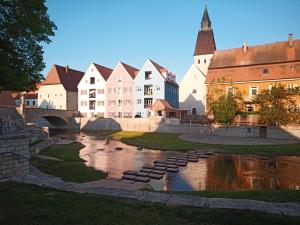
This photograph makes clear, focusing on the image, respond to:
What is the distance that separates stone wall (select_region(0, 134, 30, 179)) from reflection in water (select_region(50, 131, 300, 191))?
6563 mm

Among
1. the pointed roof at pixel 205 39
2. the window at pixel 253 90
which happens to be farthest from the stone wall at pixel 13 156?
the pointed roof at pixel 205 39

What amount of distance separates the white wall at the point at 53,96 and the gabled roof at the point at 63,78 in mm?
1207

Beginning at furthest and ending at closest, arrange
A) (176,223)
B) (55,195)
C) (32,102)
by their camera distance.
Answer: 1. (32,102)
2. (55,195)
3. (176,223)

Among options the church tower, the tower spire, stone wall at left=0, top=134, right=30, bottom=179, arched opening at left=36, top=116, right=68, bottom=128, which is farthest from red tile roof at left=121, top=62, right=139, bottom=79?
stone wall at left=0, top=134, right=30, bottom=179

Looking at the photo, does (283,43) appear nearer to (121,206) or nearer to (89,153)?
(89,153)

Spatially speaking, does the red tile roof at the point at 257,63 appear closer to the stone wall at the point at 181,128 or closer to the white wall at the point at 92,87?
the stone wall at the point at 181,128

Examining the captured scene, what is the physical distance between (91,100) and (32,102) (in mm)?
28103

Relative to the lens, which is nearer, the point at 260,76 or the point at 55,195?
the point at 55,195

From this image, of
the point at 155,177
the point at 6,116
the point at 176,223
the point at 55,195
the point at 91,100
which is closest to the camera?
the point at 176,223

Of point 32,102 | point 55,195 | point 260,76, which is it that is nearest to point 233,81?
point 260,76

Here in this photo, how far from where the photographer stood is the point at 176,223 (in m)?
7.26

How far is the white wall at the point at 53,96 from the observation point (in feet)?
250

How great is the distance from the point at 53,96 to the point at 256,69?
5588cm

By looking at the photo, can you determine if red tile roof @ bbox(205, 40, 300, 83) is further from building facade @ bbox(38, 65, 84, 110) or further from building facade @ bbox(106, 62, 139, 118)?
building facade @ bbox(38, 65, 84, 110)
